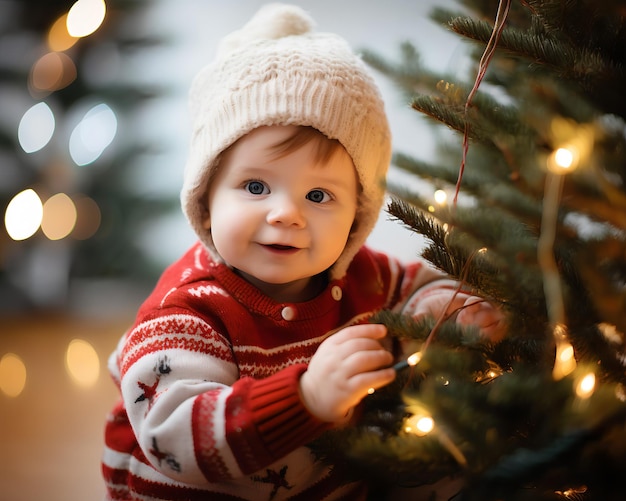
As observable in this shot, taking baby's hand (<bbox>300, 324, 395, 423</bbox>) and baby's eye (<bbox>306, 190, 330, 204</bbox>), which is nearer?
baby's hand (<bbox>300, 324, 395, 423</bbox>)

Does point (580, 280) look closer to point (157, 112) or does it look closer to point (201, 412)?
point (201, 412)

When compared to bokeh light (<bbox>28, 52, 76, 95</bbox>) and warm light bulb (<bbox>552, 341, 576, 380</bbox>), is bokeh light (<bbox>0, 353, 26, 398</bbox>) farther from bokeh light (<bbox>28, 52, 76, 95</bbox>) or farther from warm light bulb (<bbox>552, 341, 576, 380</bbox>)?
warm light bulb (<bbox>552, 341, 576, 380</bbox>)

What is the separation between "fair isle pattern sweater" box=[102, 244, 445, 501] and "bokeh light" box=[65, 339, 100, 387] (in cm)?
54

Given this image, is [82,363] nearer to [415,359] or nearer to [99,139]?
[99,139]

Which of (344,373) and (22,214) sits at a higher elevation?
(22,214)

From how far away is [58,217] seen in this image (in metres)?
1.87

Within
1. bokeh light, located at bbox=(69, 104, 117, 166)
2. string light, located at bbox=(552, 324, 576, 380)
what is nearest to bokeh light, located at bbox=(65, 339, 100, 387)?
bokeh light, located at bbox=(69, 104, 117, 166)

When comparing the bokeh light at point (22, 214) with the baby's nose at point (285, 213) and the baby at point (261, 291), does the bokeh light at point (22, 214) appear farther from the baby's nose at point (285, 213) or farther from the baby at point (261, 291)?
the baby's nose at point (285, 213)

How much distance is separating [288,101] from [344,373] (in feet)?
1.19

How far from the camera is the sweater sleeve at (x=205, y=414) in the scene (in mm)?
687

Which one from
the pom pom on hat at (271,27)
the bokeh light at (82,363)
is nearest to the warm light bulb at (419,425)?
the pom pom on hat at (271,27)

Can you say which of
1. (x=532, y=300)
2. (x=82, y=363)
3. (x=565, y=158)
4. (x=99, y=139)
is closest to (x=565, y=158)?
(x=565, y=158)

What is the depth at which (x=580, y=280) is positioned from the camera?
0.65 metres

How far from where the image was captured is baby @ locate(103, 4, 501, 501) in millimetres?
699
